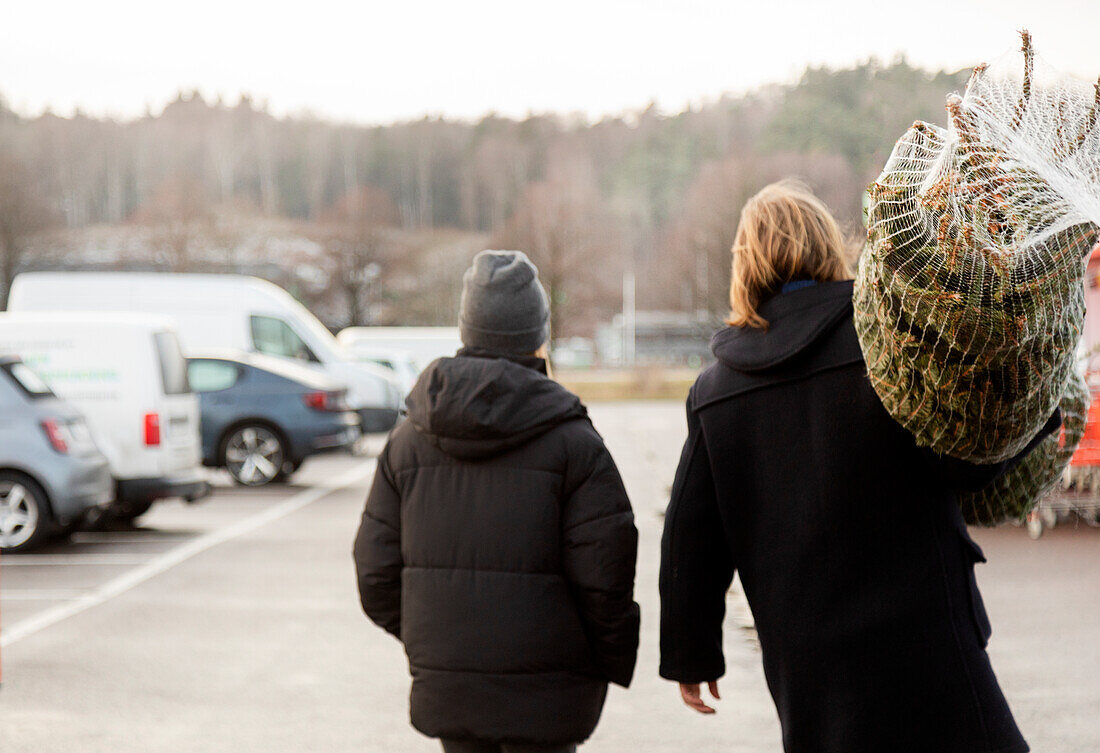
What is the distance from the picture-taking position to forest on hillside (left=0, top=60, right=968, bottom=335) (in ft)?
167

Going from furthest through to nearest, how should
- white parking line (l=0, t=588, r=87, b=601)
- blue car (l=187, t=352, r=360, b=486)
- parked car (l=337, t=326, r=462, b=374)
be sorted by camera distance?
parked car (l=337, t=326, r=462, b=374)
blue car (l=187, t=352, r=360, b=486)
white parking line (l=0, t=588, r=87, b=601)

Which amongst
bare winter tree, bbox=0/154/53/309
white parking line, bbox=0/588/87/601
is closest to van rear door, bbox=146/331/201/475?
white parking line, bbox=0/588/87/601

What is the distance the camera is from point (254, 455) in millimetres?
15297

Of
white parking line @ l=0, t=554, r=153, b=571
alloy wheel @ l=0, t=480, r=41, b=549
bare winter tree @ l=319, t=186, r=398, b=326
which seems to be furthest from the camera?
bare winter tree @ l=319, t=186, r=398, b=326

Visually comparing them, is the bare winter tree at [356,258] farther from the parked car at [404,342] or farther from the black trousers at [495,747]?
the black trousers at [495,747]

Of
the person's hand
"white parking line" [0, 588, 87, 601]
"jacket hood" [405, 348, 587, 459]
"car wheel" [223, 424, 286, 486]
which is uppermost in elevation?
"jacket hood" [405, 348, 587, 459]

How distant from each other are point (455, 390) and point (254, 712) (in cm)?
310

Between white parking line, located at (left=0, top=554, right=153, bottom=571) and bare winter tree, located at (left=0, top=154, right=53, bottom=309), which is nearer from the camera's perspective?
white parking line, located at (left=0, top=554, right=153, bottom=571)

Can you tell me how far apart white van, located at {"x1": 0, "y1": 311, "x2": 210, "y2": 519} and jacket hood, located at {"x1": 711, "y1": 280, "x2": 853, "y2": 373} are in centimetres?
888

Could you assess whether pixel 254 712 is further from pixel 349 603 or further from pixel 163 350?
pixel 163 350

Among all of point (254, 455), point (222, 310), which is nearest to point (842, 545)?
point (254, 455)

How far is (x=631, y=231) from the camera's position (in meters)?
85.4

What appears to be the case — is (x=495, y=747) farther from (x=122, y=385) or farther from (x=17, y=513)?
(x=122, y=385)

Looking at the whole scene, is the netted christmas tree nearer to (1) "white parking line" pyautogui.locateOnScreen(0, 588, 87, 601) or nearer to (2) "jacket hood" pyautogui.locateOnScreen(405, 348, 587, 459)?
(2) "jacket hood" pyautogui.locateOnScreen(405, 348, 587, 459)
